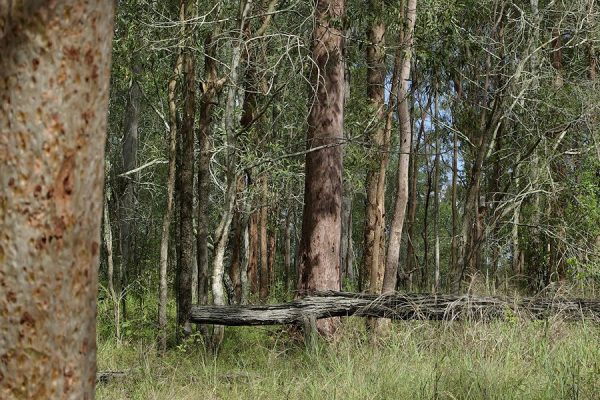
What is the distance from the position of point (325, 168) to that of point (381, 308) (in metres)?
2.75

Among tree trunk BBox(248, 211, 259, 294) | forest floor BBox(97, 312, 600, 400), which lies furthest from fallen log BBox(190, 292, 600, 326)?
tree trunk BBox(248, 211, 259, 294)

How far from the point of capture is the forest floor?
5367 mm

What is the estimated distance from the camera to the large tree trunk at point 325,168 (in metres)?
9.90

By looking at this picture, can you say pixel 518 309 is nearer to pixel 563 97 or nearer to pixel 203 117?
pixel 203 117

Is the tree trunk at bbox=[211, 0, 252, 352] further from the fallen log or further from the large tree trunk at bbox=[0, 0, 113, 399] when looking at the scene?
the large tree trunk at bbox=[0, 0, 113, 399]

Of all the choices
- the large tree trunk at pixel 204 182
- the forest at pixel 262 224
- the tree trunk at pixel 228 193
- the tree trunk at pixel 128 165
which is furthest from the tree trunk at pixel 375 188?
the tree trunk at pixel 128 165

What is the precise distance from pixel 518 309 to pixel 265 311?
252cm

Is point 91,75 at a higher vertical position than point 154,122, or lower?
lower

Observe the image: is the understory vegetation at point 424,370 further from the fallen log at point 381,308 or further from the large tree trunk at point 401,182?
the large tree trunk at point 401,182

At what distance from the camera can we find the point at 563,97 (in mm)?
14688

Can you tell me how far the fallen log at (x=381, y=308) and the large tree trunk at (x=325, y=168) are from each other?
1860 millimetres

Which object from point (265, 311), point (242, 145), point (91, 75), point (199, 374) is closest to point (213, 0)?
point (242, 145)

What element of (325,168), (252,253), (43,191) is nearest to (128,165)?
(252,253)

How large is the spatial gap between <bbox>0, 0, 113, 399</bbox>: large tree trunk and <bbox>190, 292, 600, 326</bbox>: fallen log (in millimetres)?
5380
